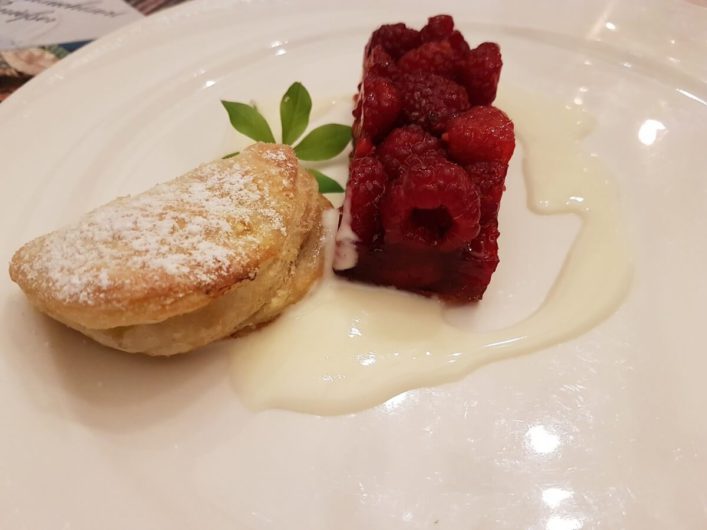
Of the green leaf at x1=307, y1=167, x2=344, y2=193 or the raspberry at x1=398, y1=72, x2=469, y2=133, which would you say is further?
the green leaf at x1=307, y1=167, x2=344, y2=193

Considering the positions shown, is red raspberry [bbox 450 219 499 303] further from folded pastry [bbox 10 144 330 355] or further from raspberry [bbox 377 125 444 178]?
folded pastry [bbox 10 144 330 355]

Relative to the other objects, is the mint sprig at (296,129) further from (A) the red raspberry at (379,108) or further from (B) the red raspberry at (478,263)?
(B) the red raspberry at (478,263)

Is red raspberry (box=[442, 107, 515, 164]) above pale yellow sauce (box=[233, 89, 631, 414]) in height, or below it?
above

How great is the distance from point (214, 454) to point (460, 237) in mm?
775

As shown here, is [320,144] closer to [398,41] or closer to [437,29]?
[398,41]

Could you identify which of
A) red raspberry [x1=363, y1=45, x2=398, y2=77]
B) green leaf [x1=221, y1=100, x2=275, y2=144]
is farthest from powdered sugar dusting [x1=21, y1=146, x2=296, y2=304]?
red raspberry [x1=363, y1=45, x2=398, y2=77]

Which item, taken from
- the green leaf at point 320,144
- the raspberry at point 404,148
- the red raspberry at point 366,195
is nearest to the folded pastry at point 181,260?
the red raspberry at point 366,195

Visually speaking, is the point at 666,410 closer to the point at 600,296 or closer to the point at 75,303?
the point at 600,296

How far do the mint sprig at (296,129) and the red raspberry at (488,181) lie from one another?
49 centimetres

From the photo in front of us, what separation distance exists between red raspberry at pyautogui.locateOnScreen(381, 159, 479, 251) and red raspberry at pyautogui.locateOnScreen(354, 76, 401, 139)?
20 centimetres

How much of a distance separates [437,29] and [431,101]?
0.34 metres

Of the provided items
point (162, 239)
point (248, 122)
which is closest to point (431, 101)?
point (248, 122)

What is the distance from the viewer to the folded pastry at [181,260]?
4.07ft

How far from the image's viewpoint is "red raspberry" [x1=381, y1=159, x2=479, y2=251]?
139 cm
